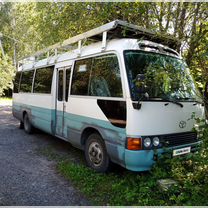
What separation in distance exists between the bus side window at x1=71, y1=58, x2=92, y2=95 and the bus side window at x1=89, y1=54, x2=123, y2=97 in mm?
183

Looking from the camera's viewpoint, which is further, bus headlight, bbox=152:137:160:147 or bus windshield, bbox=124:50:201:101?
bus headlight, bbox=152:137:160:147

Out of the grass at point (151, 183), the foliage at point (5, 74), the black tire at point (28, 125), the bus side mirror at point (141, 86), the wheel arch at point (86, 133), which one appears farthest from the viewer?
the foliage at point (5, 74)

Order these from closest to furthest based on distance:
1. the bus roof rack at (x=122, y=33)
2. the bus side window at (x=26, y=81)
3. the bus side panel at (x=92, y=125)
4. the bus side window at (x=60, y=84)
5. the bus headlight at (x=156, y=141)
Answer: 1. the bus headlight at (x=156, y=141)
2. the bus side panel at (x=92, y=125)
3. the bus roof rack at (x=122, y=33)
4. the bus side window at (x=60, y=84)
5. the bus side window at (x=26, y=81)

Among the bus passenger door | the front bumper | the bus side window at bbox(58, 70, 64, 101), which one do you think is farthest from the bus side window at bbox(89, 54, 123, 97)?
the bus side window at bbox(58, 70, 64, 101)

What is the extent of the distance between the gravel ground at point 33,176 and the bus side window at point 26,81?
195 cm

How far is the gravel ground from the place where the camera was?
337 cm

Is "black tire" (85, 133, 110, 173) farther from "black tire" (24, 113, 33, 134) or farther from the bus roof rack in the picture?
"black tire" (24, 113, 33, 134)

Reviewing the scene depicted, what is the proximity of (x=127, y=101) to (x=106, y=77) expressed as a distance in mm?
811

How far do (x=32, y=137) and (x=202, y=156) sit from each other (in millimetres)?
5526

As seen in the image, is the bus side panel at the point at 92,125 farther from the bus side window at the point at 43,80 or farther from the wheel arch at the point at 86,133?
the bus side window at the point at 43,80

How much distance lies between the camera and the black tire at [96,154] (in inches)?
165

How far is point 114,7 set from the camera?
639 cm

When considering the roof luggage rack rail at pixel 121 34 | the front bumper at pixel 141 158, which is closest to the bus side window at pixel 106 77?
the roof luggage rack rail at pixel 121 34

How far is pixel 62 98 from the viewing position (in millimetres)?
5531
